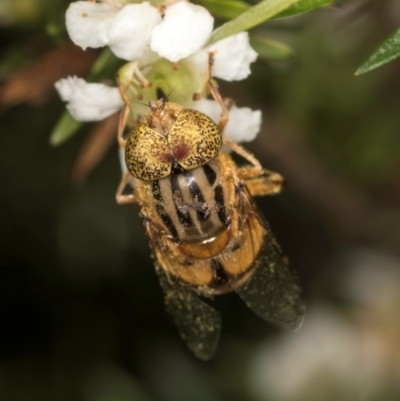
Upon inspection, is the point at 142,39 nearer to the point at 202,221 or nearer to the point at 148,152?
the point at 148,152

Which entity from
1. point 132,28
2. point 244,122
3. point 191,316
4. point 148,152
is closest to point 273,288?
point 191,316

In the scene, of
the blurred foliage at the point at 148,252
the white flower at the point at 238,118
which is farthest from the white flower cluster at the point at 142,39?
the blurred foliage at the point at 148,252

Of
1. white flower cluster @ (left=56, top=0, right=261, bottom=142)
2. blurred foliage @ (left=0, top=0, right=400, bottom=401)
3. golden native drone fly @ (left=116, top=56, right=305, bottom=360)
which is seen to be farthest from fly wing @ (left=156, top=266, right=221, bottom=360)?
blurred foliage @ (left=0, top=0, right=400, bottom=401)

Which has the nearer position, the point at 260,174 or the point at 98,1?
the point at 98,1

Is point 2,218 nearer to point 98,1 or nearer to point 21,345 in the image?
point 21,345

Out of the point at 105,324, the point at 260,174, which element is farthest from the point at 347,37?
the point at 105,324

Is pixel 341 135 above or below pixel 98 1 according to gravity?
below

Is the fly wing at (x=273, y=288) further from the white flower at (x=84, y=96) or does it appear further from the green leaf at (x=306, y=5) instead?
the green leaf at (x=306, y=5)
